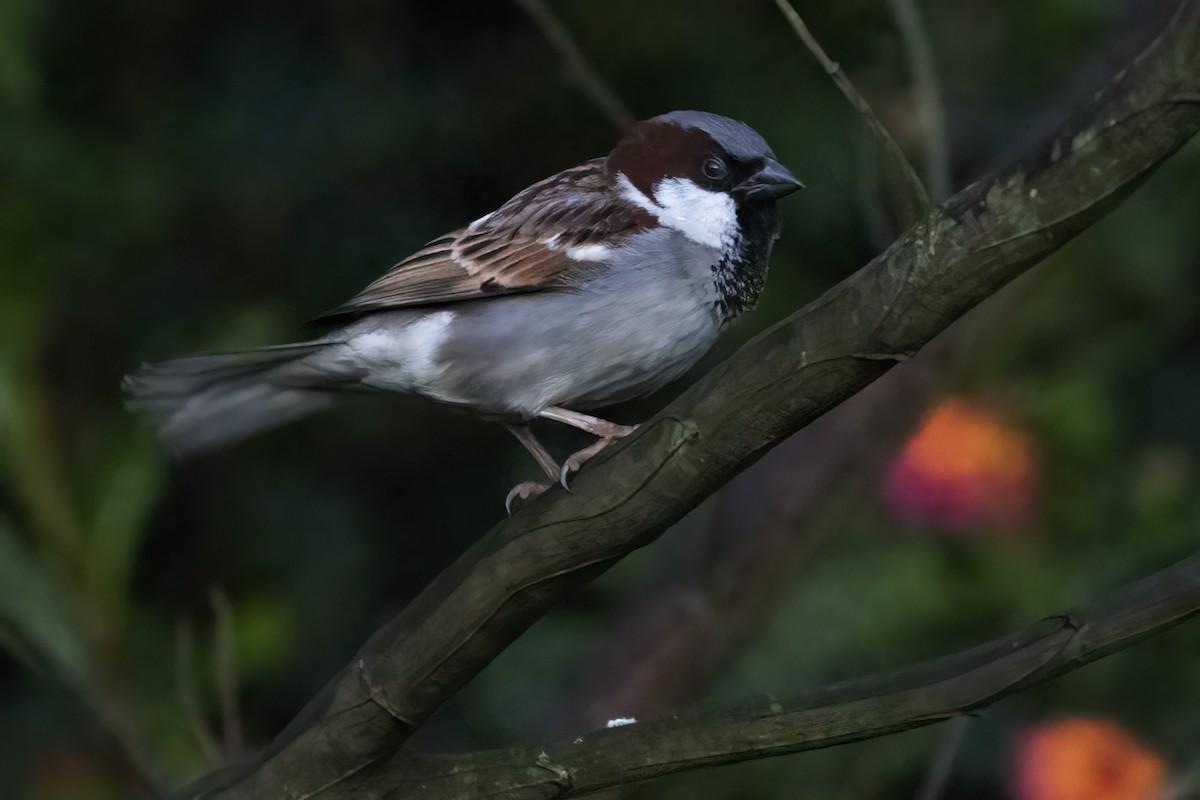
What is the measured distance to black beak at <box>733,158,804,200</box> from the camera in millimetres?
1095

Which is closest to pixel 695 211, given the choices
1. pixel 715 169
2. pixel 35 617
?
pixel 715 169

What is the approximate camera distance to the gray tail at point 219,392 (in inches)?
49.3

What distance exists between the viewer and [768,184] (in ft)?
3.67

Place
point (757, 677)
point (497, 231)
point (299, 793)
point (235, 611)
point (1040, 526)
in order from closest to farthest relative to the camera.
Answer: point (299, 793) → point (497, 231) → point (757, 677) → point (1040, 526) → point (235, 611)

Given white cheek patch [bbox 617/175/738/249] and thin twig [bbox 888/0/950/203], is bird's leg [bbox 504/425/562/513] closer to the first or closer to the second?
white cheek patch [bbox 617/175/738/249]

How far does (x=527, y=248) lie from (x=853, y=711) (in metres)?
0.61

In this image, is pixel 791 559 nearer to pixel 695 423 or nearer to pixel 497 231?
pixel 497 231

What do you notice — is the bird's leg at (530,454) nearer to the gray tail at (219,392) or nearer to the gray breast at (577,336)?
the gray breast at (577,336)

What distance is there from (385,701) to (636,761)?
197 millimetres

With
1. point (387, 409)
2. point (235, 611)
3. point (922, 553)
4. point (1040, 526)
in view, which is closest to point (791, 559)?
point (922, 553)

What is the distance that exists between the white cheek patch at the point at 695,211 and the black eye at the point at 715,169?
0.04ft

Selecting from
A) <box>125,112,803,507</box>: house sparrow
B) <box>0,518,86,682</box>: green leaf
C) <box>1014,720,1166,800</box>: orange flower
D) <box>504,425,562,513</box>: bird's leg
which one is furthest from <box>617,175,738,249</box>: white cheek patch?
<box>0,518,86,682</box>: green leaf

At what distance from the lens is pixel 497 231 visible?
53.1 inches

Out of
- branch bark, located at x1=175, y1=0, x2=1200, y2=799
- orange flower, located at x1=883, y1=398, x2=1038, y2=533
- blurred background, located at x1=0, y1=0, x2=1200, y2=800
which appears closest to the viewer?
branch bark, located at x1=175, y1=0, x2=1200, y2=799
